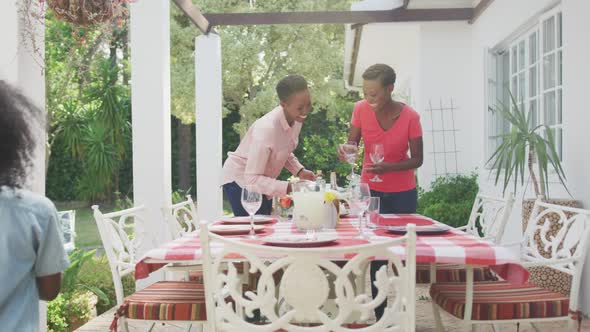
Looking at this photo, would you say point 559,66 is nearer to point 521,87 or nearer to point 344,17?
point 521,87

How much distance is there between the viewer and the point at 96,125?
46.1 ft

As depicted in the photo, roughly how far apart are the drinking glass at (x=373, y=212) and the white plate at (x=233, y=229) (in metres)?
0.53

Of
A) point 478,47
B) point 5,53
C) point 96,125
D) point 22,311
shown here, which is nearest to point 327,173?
point 96,125

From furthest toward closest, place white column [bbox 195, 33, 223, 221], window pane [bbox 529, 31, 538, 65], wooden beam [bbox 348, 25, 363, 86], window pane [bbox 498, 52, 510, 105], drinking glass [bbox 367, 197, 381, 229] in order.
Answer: wooden beam [bbox 348, 25, 363, 86] < white column [bbox 195, 33, 223, 221] < window pane [bbox 498, 52, 510, 105] < window pane [bbox 529, 31, 538, 65] < drinking glass [bbox 367, 197, 381, 229]

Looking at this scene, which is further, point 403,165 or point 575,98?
point 575,98

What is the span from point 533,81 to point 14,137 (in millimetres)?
5409

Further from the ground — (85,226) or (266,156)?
(266,156)

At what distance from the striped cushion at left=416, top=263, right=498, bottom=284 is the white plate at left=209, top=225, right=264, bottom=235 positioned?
0.95 m

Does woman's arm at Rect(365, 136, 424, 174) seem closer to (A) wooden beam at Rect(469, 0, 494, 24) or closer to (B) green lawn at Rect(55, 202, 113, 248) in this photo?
(A) wooden beam at Rect(469, 0, 494, 24)

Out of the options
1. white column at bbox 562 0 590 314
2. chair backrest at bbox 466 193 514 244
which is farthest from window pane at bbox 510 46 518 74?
chair backrest at bbox 466 193 514 244

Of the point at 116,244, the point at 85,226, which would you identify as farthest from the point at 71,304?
the point at 85,226

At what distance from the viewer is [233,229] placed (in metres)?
3.22

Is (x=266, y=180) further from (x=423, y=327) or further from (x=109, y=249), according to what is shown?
(x=423, y=327)

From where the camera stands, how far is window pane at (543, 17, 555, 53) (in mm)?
5480
